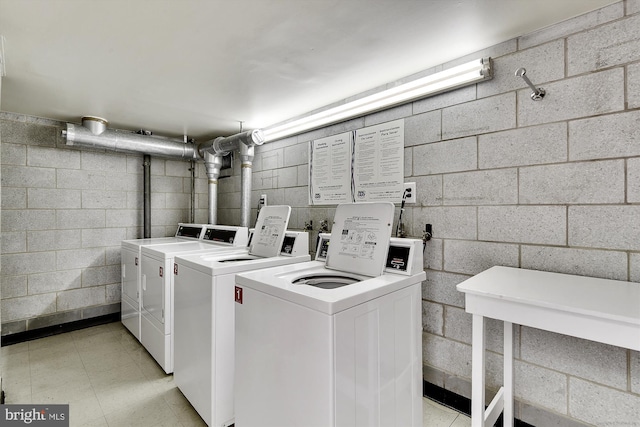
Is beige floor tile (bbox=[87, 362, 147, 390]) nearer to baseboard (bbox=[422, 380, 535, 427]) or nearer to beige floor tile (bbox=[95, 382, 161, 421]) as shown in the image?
beige floor tile (bbox=[95, 382, 161, 421])

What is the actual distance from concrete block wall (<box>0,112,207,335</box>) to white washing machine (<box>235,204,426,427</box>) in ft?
9.28

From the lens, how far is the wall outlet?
2100 millimetres

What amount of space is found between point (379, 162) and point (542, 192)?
3.49 ft

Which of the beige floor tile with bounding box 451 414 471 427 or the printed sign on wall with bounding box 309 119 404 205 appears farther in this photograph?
the printed sign on wall with bounding box 309 119 404 205

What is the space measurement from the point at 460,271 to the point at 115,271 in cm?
374

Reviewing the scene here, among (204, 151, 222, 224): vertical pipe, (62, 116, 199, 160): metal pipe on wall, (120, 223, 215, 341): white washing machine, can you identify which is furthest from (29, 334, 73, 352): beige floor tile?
(62, 116, 199, 160): metal pipe on wall

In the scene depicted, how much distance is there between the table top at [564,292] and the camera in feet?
3.35

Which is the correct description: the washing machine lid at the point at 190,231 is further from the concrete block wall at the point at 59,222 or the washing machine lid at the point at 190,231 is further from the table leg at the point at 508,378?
the table leg at the point at 508,378

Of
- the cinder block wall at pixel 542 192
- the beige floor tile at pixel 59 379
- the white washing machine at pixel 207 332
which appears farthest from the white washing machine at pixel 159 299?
the cinder block wall at pixel 542 192

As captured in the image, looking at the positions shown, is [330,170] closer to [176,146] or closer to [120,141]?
[176,146]

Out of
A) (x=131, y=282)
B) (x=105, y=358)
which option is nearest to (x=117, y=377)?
(x=105, y=358)

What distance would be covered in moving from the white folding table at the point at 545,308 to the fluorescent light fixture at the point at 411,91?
115 cm

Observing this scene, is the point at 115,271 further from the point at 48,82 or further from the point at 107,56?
the point at 107,56

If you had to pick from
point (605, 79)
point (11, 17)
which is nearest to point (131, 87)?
point (11, 17)
